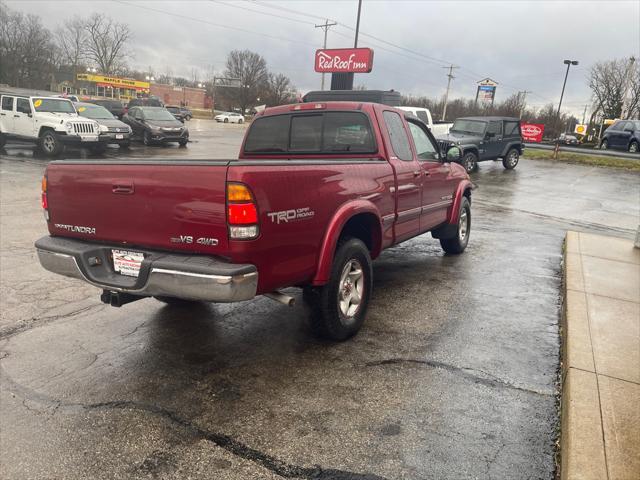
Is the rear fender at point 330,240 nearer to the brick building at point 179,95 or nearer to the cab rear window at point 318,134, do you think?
the cab rear window at point 318,134

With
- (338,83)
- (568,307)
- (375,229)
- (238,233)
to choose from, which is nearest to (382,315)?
(375,229)

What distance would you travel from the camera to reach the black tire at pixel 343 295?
3.78 m

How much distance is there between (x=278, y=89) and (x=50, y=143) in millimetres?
74334

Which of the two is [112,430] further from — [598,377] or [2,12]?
[2,12]

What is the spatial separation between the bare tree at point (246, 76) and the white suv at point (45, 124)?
7007 centimetres

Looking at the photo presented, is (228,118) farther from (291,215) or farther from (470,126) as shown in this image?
(291,215)

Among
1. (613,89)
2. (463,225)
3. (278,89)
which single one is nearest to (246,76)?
(278,89)

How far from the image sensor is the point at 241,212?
2854 millimetres

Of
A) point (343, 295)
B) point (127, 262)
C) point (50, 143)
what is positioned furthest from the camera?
point (50, 143)

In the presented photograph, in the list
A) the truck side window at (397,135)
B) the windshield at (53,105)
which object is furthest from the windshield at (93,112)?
the truck side window at (397,135)

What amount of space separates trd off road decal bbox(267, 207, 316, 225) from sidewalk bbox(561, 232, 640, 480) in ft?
6.59

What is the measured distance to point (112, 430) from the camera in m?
2.82

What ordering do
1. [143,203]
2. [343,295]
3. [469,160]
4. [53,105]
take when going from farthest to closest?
[469,160] < [53,105] < [343,295] < [143,203]

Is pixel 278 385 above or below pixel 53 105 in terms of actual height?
below
